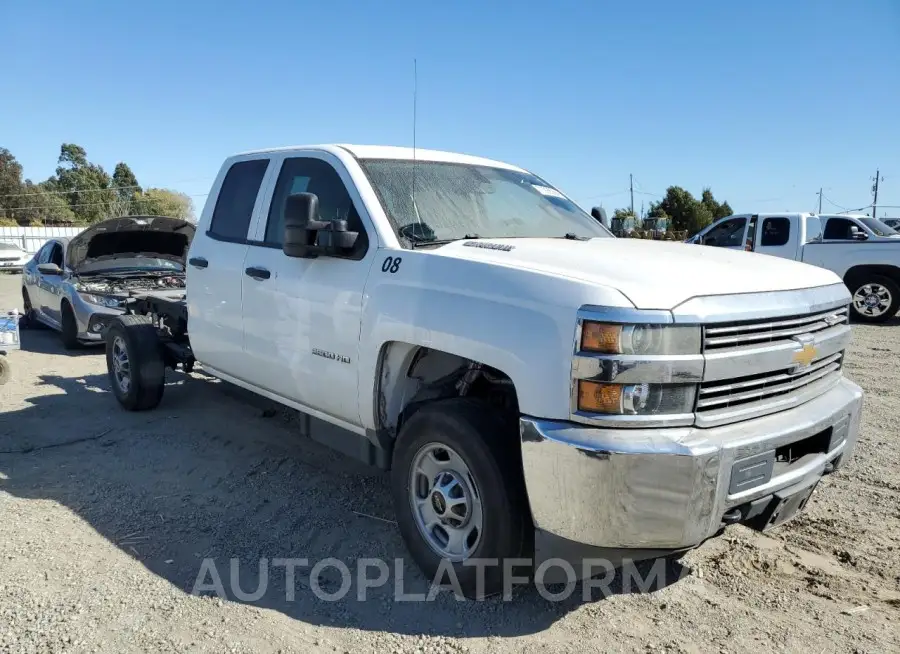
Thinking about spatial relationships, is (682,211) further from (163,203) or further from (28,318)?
(163,203)

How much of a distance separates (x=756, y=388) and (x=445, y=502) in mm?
1457

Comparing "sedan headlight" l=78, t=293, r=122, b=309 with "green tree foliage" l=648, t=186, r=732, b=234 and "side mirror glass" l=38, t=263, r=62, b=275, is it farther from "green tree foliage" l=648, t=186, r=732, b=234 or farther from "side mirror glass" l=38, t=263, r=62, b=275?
"green tree foliage" l=648, t=186, r=732, b=234

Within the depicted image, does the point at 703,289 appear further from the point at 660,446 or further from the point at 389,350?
the point at 389,350

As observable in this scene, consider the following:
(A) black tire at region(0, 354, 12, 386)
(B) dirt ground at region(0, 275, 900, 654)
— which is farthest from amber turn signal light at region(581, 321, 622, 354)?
(A) black tire at region(0, 354, 12, 386)

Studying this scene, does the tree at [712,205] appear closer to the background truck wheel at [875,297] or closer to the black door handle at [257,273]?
the background truck wheel at [875,297]

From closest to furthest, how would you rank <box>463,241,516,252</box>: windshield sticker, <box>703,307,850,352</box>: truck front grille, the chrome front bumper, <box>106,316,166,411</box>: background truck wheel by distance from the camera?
the chrome front bumper, <box>703,307,850,352</box>: truck front grille, <box>463,241,516,252</box>: windshield sticker, <box>106,316,166,411</box>: background truck wheel

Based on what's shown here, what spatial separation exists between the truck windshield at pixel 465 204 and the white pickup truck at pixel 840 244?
10229 millimetres

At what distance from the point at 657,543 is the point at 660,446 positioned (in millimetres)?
397

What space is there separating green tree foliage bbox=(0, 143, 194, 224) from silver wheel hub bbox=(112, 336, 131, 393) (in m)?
58.9

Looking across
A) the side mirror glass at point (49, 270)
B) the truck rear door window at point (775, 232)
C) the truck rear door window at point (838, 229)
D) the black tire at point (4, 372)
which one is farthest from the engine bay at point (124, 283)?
the truck rear door window at point (838, 229)

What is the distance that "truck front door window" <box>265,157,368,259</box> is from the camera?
3.86 m

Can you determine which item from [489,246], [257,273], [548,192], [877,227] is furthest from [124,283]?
[877,227]

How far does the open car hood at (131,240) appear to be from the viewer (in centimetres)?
919

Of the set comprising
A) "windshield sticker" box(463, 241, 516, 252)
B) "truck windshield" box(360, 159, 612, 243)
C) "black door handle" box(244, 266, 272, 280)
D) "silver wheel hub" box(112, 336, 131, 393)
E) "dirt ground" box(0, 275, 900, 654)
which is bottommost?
"dirt ground" box(0, 275, 900, 654)
